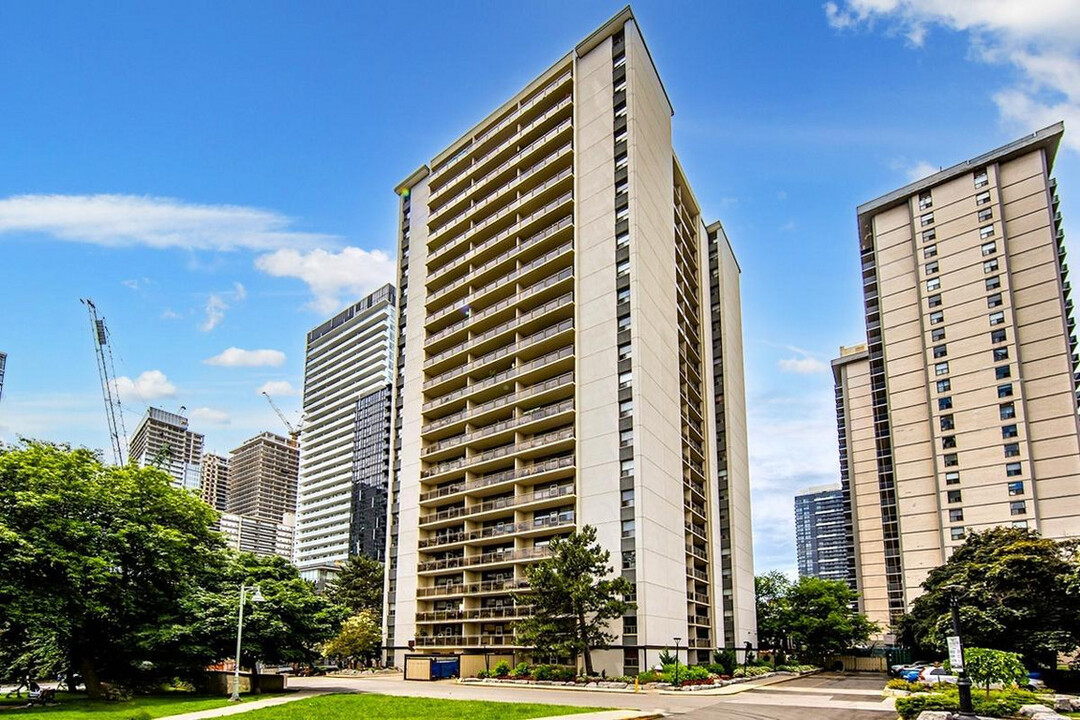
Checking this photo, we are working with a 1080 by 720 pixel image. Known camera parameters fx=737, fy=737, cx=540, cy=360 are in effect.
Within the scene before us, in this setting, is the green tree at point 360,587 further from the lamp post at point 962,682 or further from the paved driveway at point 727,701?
the lamp post at point 962,682

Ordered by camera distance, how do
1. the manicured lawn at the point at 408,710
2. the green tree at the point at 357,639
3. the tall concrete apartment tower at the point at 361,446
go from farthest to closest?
the tall concrete apartment tower at the point at 361,446 < the green tree at the point at 357,639 < the manicured lawn at the point at 408,710

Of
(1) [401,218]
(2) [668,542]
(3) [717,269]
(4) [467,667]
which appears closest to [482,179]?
(1) [401,218]

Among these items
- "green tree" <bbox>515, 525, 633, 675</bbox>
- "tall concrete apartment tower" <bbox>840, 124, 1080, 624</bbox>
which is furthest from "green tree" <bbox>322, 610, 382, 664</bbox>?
"tall concrete apartment tower" <bbox>840, 124, 1080, 624</bbox>

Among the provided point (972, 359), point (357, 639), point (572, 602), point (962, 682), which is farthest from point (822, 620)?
point (962, 682)

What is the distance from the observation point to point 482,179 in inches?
2813

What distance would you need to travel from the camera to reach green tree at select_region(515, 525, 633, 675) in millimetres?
45906

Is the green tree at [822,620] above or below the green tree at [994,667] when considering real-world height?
below

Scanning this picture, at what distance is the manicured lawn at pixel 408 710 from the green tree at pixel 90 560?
13362 mm

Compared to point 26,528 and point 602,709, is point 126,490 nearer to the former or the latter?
point 26,528

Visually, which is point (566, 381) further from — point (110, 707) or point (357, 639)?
point (357, 639)

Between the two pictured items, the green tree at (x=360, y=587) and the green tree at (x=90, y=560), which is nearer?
the green tree at (x=90, y=560)

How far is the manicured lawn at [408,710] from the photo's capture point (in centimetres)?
2625

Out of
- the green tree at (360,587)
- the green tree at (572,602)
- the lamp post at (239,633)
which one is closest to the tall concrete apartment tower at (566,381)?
the green tree at (572,602)

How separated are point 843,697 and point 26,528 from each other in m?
41.6
